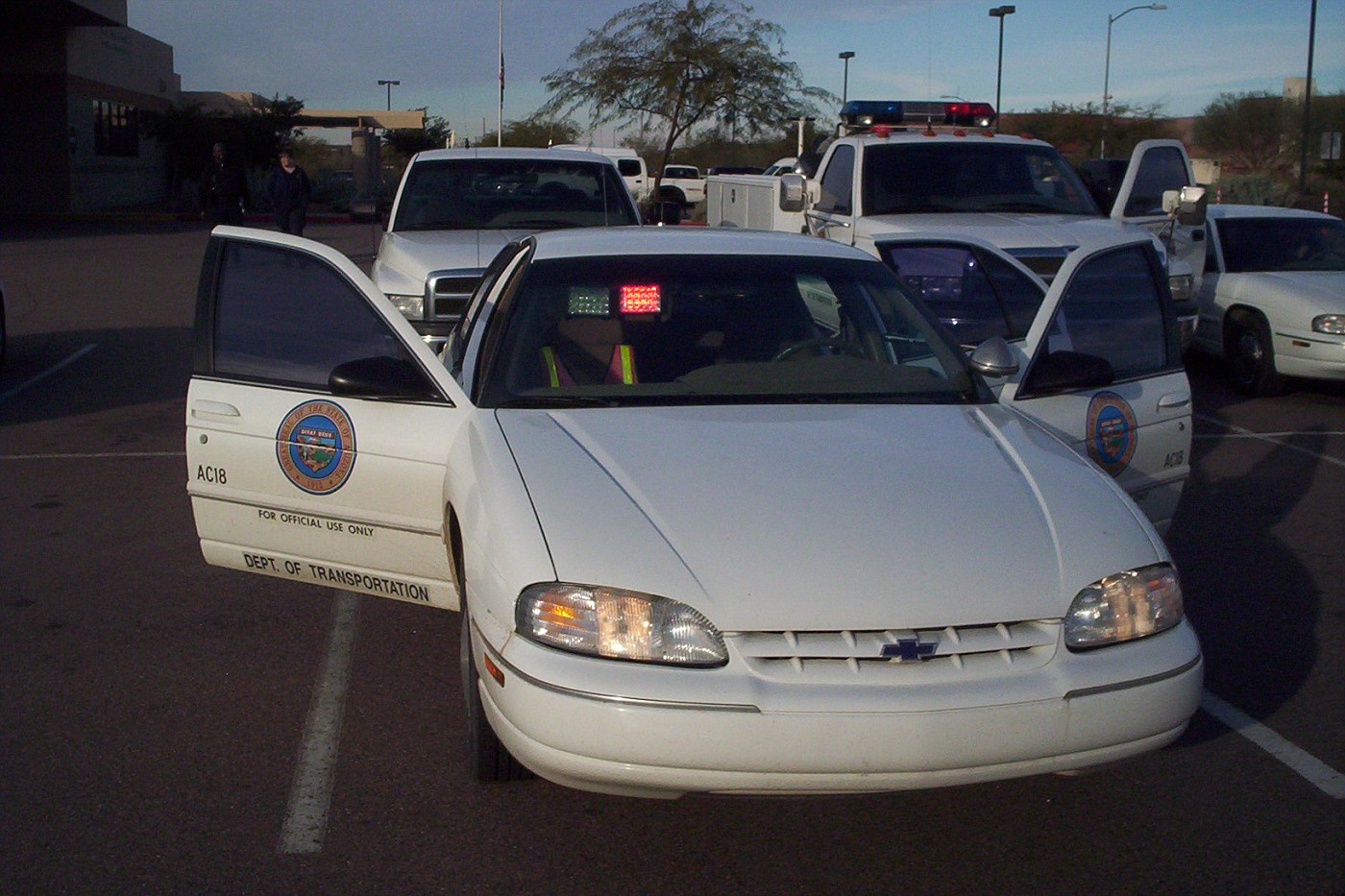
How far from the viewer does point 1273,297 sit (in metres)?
11.6

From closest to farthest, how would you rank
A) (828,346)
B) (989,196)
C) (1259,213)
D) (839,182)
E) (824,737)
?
(824,737), (828,346), (989,196), (839,182), (1259,213)

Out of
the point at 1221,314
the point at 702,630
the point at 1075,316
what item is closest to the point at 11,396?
the point at 1075,316

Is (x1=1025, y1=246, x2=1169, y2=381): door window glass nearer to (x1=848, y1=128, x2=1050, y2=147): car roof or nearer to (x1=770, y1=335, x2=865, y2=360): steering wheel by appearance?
(x1=770, y1=335, x2=865, y2=360): steering wheel

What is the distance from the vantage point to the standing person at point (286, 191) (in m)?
20.7

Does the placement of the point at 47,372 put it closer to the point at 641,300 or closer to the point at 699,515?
the point at 641,300

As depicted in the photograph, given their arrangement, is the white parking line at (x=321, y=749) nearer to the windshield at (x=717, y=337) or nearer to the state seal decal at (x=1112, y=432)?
the windshield at (x=717, y=337)

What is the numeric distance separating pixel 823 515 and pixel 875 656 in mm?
468

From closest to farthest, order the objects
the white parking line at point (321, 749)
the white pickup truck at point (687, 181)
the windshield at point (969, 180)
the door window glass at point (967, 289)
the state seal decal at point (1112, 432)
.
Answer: the white parking line at point (321, 749), the state seal decal at point (1112, 432), the door window glass at point (967, 289), the windshield at point (969, 180), the white pickup truck at point (687, 181)

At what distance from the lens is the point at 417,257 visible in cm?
932

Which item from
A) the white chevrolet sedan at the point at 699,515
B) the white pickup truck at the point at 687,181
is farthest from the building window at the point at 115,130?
the white chevrolet sedan at the point at 699,515

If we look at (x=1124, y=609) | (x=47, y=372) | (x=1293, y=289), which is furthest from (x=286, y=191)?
(x=1124, y=609)

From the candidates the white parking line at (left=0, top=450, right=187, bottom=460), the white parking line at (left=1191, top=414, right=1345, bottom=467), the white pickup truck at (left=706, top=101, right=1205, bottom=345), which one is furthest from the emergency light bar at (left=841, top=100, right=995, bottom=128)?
the white parking line at (left=0, top=450, right=187, bottom=460)

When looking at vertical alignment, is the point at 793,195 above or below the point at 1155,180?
below

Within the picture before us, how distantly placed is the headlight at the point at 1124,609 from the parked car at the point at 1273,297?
8389 millimetres
